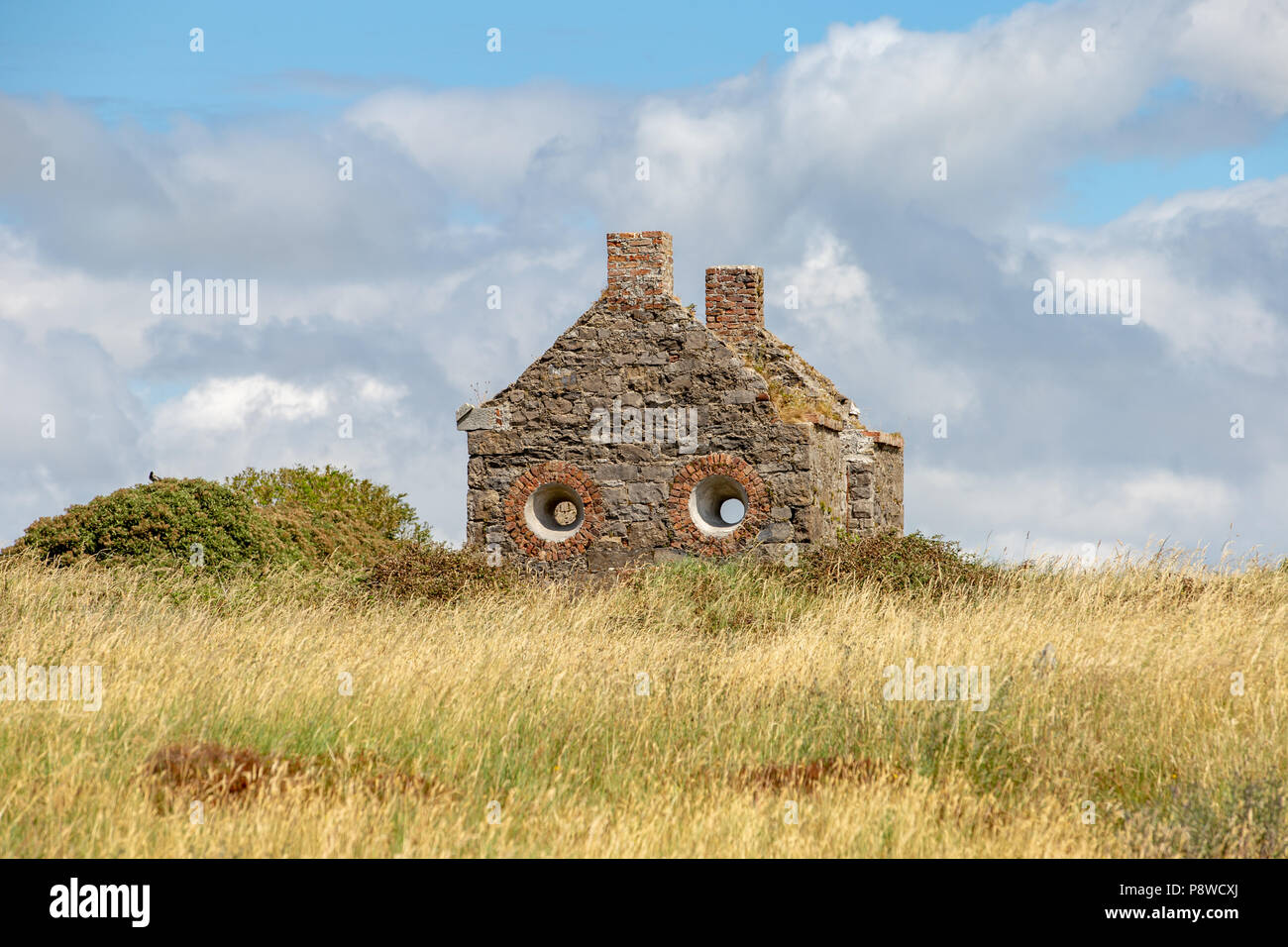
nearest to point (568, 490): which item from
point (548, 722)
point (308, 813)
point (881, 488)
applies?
point (881, 488)

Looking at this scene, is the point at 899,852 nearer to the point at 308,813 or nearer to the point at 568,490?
the point at 308,813

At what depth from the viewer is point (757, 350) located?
67.5 feet

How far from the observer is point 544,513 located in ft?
62.8

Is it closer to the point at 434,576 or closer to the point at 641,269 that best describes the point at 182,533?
the point at 434,576

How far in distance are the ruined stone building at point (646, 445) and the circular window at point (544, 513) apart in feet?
0.07

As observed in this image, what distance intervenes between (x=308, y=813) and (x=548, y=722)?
2.34 meters

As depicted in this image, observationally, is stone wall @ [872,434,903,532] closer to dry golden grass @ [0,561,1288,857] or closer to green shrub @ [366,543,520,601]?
green shrub @ [366,543,520,601]

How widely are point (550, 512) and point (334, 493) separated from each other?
591 centimetres

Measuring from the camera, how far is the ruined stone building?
17875 mm

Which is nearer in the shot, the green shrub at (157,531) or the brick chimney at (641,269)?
the green shrub at (157,531)

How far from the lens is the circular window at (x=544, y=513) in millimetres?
18484

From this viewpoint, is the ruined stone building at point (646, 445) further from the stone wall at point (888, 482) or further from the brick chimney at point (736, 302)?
the brick chimney at point (736, 302)

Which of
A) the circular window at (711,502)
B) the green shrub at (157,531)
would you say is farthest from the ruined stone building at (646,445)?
the green shrub at (157,531)

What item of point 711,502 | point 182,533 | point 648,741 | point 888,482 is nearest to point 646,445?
point 711,502
